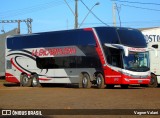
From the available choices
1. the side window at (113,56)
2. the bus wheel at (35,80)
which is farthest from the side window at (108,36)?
the bus wheel at (35,80)

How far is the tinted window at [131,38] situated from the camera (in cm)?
2811

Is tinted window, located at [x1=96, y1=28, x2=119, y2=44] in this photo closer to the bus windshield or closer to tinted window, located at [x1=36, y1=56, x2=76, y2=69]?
the bus windshield

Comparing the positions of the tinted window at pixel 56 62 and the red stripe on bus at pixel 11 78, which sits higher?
the tinted window at pixel 56 62

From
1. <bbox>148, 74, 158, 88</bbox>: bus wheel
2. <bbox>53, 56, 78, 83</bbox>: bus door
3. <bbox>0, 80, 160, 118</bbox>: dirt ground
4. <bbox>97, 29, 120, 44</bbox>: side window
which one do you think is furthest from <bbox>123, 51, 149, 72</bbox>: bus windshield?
<bbox>0, 80, 160, 118</bbox>: dirt ground

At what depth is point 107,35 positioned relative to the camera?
28250 millimetres

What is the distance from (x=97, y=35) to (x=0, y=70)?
32.4m

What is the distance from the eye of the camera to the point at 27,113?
1239 centimetres

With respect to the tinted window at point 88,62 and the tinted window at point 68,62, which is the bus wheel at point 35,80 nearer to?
the tinted window at point 68,62

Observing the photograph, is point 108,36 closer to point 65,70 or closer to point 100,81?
point 100,81

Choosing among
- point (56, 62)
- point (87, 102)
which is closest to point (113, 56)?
point (56, 62)

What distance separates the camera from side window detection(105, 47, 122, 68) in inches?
1093

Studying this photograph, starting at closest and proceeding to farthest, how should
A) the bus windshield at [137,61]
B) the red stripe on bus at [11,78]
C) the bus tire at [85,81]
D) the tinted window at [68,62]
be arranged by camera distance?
1. the bus windshield at [137,61]
2. the tinted window at [68,62]
3. the bus tire at [85,81]
4. the red stripe on bus at [11,78]

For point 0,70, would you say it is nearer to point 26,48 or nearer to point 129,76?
point 26,48

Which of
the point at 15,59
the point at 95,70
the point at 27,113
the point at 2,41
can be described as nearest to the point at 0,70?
the point at 2,41
